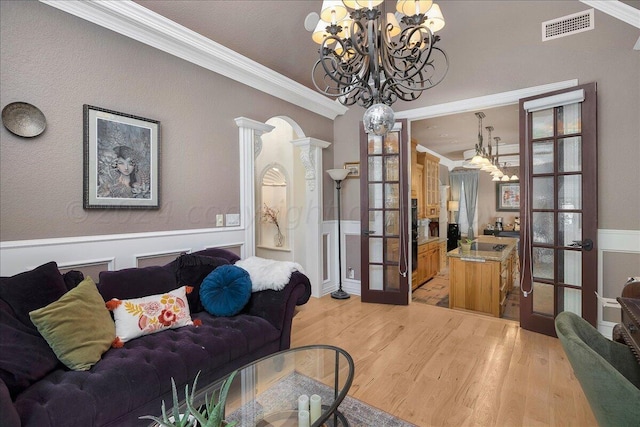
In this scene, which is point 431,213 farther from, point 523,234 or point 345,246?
point 523,234

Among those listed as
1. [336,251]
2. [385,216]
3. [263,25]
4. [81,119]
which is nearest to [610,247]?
[385,216]

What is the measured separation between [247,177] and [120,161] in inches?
47.3

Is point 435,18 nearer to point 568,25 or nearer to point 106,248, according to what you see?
point 568,25

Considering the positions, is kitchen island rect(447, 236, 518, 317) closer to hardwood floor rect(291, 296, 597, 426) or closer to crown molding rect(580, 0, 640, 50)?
hardwood floor rect(291, 296, 597, 426)

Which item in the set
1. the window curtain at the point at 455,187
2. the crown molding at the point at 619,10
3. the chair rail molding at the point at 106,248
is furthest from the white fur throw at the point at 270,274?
the window curtain at the point at 455,187

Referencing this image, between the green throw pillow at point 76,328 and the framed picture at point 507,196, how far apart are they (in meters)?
9.30

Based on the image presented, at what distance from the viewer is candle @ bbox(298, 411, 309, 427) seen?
128 cm

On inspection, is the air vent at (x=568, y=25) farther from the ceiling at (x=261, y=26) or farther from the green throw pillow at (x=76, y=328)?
the green throw pillow at (x=76, y=328)

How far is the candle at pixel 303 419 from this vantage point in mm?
1284

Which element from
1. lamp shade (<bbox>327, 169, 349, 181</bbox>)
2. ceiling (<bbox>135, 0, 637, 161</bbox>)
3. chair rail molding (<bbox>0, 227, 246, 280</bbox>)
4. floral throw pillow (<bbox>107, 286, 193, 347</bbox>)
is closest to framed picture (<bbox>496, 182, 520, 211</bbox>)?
ceiling (<bbox>135, 0, 637, 161</bbox>)

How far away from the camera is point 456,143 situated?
6.85 m

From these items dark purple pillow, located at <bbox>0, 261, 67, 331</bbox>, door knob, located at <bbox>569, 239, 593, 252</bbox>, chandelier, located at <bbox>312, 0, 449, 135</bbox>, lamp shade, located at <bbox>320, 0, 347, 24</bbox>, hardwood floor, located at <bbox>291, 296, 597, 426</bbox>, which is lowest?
hardwood floor, located at <bbox>291, 296, 597, 426</bbox>

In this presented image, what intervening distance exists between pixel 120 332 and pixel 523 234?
3618mm

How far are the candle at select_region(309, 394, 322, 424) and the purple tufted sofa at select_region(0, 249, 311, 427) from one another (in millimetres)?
761
